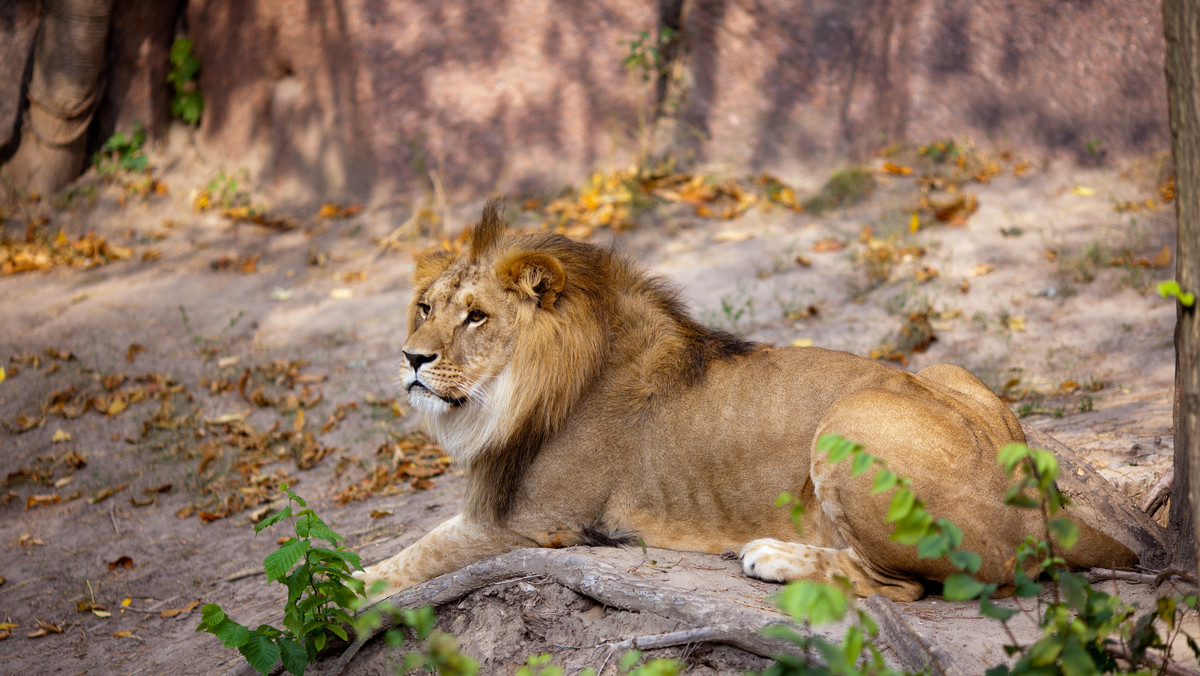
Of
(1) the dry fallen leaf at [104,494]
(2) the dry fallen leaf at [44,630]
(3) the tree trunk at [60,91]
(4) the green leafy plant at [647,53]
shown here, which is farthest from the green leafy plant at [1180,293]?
(3) the tree trunk at [60,91]

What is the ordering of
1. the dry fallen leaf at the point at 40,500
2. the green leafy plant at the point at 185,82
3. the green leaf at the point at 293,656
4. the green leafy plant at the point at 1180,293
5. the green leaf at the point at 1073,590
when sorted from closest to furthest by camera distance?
the green leaf at the point at 1073,590, the green leafy plant at the point at 1180,293, the green leaf at the point at 293,656, the dry fallen leaf at the point at 40,500, the green leafy plant at the point at 185,82

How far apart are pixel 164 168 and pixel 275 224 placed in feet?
6.09

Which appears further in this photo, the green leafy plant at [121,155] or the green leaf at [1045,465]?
the green leafy plant at [121,155]

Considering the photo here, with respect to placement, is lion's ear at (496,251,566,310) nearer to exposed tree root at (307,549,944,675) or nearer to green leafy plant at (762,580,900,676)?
exposed tree root at (307,549,944,675)

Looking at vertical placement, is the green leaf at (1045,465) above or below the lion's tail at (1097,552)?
above

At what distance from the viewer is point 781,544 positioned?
3354mm

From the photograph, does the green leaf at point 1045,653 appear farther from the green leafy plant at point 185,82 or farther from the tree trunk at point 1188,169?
the green leafy plant at point 185,82

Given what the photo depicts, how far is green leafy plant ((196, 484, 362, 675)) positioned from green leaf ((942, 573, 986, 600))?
1967 mm

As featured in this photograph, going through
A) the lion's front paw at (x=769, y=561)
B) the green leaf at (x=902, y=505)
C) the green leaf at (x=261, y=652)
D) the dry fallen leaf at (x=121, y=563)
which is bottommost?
the dry fallen leaf at (x=121, y=563)

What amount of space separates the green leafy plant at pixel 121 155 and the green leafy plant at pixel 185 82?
1.65 feet

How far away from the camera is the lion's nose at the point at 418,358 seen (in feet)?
12.1

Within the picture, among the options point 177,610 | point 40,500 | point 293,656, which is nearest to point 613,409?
point 293,656

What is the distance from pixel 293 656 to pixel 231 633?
0.22m

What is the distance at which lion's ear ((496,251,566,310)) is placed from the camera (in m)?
3.72
